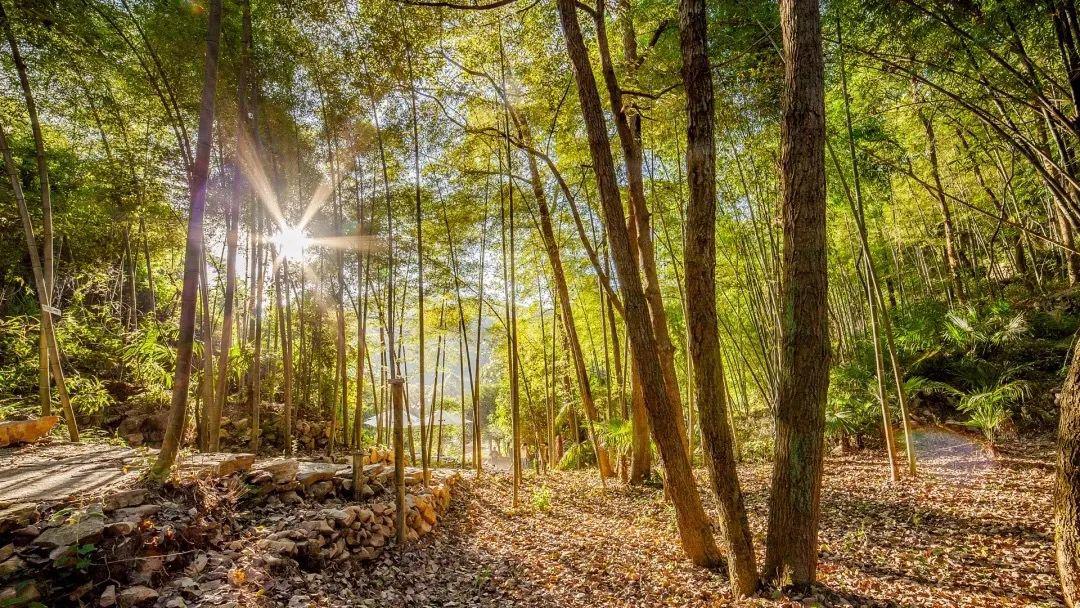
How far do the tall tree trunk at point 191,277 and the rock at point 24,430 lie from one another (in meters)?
3.05

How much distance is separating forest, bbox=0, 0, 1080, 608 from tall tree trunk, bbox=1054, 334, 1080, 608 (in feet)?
0.06

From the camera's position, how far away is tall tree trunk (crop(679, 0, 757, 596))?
263 centimetres

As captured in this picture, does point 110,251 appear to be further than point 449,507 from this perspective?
Yes

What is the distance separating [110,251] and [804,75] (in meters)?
13.5

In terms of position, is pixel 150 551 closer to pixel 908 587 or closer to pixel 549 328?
pixel 908 587

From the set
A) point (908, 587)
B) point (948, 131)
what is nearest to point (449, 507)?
point (908, 587)

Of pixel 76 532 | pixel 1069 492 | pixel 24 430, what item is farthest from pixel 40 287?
pixel 1069 492

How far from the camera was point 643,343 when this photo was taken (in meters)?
3.05

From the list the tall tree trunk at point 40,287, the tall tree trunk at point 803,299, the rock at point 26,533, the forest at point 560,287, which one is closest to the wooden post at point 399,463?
the forest at point 560,287

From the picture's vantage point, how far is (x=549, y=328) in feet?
42.5

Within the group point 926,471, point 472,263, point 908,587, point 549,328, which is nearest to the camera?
point 908,587

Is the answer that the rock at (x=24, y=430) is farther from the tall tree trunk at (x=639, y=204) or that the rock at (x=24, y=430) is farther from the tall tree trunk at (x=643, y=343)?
the tall tree trunk at (x=639, y=204)

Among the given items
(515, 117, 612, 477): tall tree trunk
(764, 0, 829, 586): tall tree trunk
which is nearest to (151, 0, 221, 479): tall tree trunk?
(764, 0, 829, 586): tall tree trunk

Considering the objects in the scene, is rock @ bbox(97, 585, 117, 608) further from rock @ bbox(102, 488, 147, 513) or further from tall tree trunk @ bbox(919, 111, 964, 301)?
tall tree trunk @ bbox(919, 111, 964, 301)
